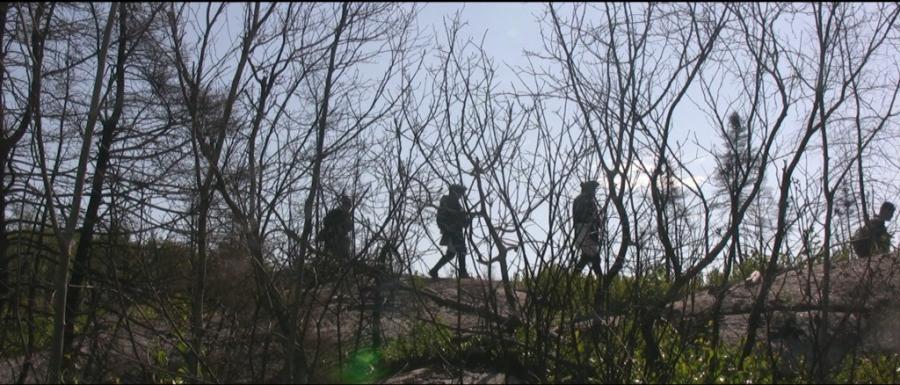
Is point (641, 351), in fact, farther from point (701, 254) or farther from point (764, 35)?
point (764, 35)

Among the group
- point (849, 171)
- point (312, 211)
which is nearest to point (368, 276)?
point (312, 211)

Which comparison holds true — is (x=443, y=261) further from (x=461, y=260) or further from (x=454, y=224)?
(x=454, y=224)

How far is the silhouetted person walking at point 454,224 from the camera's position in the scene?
676cm

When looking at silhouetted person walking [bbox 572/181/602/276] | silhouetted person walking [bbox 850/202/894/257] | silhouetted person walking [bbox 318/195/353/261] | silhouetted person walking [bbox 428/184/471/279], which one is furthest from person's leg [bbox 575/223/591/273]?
silhouetted person walking [bbox 850/202/894/257]

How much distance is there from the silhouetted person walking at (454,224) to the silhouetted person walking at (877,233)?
299 cm

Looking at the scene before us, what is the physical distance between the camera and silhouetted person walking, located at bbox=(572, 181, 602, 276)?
6461mm

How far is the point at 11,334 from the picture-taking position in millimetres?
10531

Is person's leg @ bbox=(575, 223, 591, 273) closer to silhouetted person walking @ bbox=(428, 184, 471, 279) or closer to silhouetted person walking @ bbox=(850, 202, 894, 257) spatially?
silhouetted person walking @ bbox=(428, 184, 471, 279)

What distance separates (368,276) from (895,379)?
421cm

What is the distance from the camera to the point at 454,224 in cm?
681

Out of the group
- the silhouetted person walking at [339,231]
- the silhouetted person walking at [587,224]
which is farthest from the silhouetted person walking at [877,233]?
the silhouetted person walking at [339,231]

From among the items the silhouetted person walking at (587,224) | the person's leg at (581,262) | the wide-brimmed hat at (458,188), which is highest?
the wide-brimmed hat at (458,188)

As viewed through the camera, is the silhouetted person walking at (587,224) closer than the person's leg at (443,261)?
Yes

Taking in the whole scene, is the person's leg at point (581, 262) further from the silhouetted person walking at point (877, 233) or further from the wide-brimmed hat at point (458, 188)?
the silhouetted person walking at point (877, 233)
